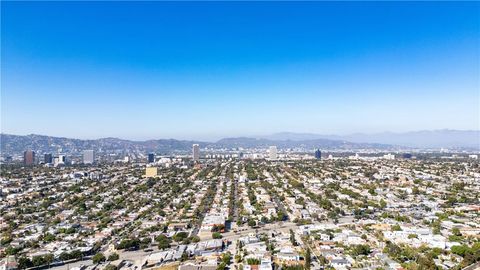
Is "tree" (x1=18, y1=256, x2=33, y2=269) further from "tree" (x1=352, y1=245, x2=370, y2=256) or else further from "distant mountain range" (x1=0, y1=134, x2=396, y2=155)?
"distant mountain range" (x1=0, y1=134, x2=396, y2=155)

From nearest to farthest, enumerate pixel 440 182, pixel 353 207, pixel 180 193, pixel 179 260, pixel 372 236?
pixel 179 260 → pixel 372 236 → pixel 353 207 → pixel 180 193 → pixel 440 182

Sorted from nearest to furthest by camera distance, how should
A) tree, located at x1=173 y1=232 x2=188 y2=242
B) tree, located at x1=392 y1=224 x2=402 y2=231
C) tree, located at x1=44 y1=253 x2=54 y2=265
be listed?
1. tree, located at x1=44 y1=253 x2=54 y2=265
2. tree, located at x1=173 y1=232 x2=188 y2=242
3. tree, located at x1=392 y1=224 x2=402 y2=231

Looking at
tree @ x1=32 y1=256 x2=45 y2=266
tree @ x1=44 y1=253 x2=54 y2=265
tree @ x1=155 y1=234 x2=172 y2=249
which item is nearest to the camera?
tree @ x1=32 y1=256 x2=45 y2=266

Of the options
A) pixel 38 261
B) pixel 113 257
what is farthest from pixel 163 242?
pixel 38 261

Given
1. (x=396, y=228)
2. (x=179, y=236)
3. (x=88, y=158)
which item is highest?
(x=88, y=158)

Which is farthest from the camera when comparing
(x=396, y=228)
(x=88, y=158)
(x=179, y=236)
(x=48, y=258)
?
(x=88, y=158)

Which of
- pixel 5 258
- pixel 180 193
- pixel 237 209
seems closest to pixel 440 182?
pixel 237 209

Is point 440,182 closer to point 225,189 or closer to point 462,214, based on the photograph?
point 462,214

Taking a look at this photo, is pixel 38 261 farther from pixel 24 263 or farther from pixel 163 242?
pixel 163 242

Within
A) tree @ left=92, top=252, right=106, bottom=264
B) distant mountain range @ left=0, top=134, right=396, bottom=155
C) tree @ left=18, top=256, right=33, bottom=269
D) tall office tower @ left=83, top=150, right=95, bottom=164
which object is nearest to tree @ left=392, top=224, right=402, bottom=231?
tree @ left=92, top=252, right=106, bottom=264

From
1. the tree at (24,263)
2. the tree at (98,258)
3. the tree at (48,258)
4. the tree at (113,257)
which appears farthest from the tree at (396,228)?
the tree at (24,263)

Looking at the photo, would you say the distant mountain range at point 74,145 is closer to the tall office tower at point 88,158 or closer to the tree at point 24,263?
the tall office tower at point 88,158
